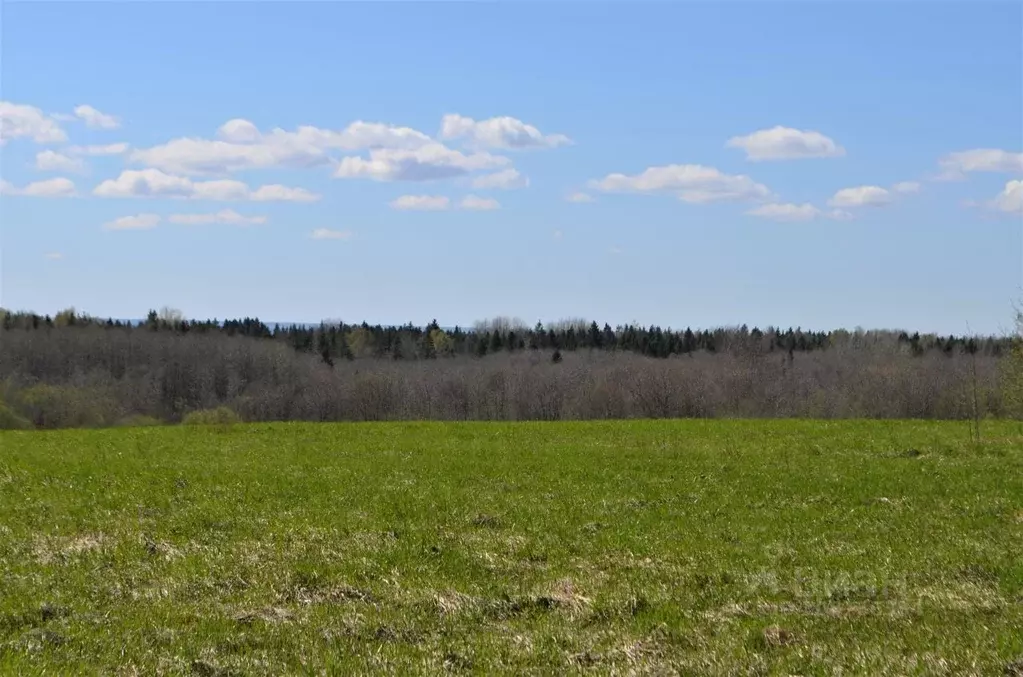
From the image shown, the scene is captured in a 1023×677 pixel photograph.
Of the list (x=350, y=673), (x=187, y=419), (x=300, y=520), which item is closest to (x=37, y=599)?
(x=350, y=673)

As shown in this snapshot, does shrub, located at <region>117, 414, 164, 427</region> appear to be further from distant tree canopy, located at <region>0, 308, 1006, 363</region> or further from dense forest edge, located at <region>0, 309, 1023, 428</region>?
distant tree canopy, located at <region>0, 308, 1006, 363</region>

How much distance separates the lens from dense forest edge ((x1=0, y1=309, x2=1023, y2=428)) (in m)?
96.3

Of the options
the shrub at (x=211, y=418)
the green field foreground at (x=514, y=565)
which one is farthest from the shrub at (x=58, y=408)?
the green field foreground at (x=514, y=565)

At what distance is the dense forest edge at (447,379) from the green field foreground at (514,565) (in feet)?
179

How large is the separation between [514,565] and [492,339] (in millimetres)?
155938

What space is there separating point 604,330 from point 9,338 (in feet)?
322

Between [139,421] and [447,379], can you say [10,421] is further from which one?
[447,379]

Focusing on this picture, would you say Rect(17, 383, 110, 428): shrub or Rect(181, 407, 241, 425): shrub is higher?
Rect(181, 407, 241, 425): shrub

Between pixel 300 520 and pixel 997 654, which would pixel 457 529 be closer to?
pixel 300 520

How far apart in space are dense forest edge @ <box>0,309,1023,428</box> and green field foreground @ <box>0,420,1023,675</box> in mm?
54439

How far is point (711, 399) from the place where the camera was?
10144 centimetres

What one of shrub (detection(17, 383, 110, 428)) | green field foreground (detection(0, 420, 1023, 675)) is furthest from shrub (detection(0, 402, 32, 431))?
green field foreground (detection(0, 420, 1023, 675))

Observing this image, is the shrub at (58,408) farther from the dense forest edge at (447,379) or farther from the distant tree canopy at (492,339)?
the distant tree canopy at (492,339)

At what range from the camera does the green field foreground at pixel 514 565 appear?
11328mm
